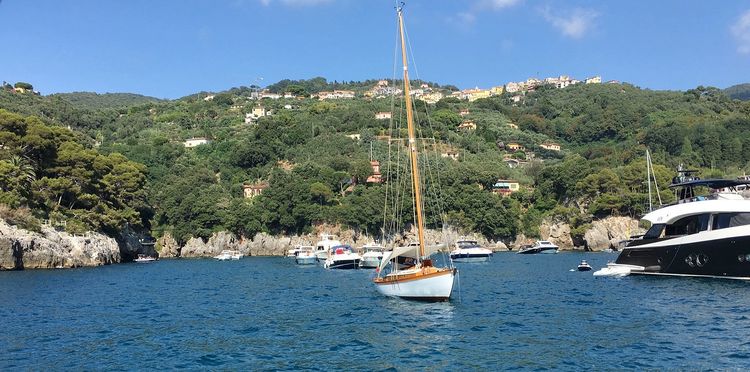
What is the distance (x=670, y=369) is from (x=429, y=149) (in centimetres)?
10865

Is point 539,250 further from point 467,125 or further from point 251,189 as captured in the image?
point 467,125

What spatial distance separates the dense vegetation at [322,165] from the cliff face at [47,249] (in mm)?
3145

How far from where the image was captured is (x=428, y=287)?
29.2m

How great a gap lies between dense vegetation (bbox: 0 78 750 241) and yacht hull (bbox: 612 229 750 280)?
25115 mm

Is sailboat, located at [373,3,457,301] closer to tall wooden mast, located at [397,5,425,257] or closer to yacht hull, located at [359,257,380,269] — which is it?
tall wooden mast, located at [397,5,425,257]

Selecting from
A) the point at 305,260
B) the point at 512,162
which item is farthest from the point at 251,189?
the point at 512,162

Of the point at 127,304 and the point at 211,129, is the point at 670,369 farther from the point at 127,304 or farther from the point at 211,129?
the point at 211,129

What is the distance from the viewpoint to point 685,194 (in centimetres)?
4559

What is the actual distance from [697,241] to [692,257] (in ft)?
4.31

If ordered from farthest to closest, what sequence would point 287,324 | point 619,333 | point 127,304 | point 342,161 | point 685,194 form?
point 342,161 → point 685,194 → point 127,304 → point 287,324 → point 619,333

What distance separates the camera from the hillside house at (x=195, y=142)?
143 m

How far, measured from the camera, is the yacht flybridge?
3559 cm

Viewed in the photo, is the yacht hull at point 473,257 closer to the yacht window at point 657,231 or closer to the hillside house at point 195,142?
the yacht window at point 657,231

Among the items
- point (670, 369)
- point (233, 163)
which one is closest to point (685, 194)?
point (670, 369)
